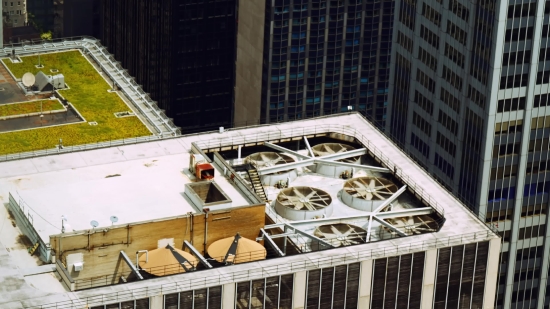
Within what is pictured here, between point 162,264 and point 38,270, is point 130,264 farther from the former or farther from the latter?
point 38,270

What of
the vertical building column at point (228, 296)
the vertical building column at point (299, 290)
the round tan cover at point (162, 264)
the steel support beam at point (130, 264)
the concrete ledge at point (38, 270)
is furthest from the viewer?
the vertical building column at point (299, 290)

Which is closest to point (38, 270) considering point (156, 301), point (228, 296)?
point (156, 301)

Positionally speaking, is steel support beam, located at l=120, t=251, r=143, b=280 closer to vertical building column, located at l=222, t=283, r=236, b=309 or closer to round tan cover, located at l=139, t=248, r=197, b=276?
round tan cover, located at l=139, t=248, r=197, b=276

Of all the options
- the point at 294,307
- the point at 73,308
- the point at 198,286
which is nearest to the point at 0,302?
the point at 73,308

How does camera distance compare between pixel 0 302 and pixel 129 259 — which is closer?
pixel 0 302

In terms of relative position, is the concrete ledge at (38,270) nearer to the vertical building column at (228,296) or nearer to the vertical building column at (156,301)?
the vertical building column at (156,301)

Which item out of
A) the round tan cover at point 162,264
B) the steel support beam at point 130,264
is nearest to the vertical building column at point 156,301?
the steel support beam at point 130,264

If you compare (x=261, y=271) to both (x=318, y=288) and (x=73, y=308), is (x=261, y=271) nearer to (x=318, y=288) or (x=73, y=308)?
(x=318, y=288)
